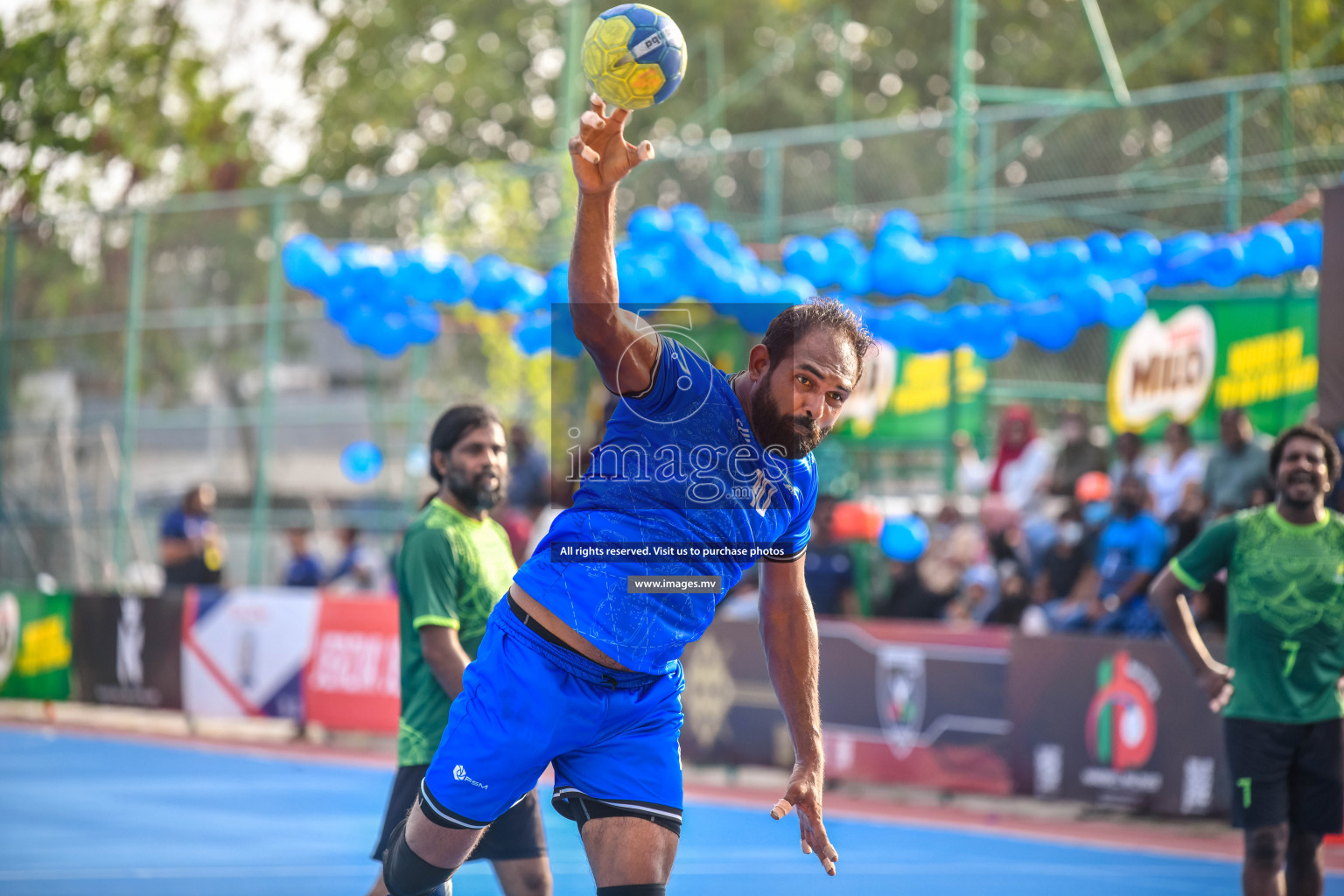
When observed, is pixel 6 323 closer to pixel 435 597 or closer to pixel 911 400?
pixel 911 400

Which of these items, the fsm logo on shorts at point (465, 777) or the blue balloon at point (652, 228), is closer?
the fsm logo on shorts at point (465, 777)

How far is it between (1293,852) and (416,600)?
3834 millimetres

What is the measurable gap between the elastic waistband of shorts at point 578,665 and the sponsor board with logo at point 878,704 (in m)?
6.49

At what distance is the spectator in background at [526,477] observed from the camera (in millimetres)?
14922

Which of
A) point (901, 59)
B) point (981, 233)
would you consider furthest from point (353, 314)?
point (901, 59)

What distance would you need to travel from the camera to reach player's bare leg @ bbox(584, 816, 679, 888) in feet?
12.9

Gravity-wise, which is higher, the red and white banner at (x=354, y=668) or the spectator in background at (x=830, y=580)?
the spectator in background at (x=830, y=580)

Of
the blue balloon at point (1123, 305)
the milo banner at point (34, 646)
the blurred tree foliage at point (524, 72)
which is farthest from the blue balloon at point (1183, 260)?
the blurred tree foliage at point (524, 72)

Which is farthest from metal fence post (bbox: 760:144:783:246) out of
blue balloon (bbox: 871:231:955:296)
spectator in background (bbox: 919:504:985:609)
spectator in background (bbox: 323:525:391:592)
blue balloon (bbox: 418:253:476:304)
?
spectator in background (bbox: 323:525:391:592)

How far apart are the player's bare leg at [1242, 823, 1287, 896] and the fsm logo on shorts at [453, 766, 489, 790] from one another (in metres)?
3.60

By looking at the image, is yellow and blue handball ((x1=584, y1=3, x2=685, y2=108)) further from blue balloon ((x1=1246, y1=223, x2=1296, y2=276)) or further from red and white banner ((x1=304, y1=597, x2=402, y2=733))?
red and white banner ((x1=304, y1=597, x2=402, y2=733))

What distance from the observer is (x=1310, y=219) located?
1277 centimetres

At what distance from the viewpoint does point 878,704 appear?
11297 millimetres

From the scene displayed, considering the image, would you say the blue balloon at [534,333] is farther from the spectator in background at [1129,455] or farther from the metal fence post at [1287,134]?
the metal fence post at [1287,134]
